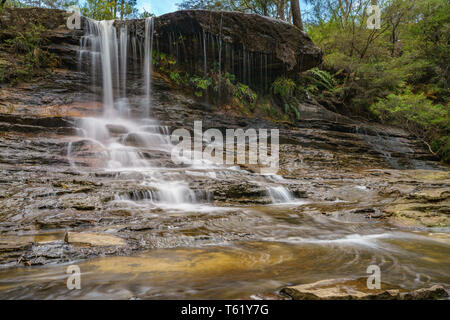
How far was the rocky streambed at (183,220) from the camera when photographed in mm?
1887

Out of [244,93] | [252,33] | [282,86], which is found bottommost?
[244,93]

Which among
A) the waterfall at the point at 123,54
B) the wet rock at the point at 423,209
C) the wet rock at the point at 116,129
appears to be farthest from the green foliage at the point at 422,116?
the waterfall at the point at 123,54

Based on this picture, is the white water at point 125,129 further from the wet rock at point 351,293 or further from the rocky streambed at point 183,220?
the wet rock at point 351,293

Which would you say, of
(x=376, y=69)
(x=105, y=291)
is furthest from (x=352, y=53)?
(x=105, y=291)

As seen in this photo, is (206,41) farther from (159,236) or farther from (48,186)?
(159,236)

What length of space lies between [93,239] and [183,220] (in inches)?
45.6

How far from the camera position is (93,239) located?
262cm

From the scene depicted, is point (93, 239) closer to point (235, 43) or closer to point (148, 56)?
point (148, 56)

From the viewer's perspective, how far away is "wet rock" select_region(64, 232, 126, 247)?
2527 millimetres

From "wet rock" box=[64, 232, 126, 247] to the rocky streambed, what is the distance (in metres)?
0.02

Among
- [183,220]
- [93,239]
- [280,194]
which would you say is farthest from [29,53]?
[280,194]

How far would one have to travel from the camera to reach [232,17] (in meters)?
10.5

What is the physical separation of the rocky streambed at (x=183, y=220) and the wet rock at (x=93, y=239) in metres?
0.02

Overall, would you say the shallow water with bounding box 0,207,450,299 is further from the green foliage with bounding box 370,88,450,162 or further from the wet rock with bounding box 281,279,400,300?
the green foliage with bounding box 370,88,450,162
